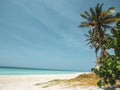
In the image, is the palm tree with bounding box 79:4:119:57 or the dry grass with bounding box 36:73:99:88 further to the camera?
the palm tree with bounding box 79:4:119:57

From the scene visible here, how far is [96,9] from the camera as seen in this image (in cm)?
2767

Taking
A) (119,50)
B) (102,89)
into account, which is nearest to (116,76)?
(119,50)

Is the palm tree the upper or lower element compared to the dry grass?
upper

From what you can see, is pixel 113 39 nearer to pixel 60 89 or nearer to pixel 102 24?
pixel 60 89

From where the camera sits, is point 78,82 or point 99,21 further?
point 99,21

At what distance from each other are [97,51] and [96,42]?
1692mm

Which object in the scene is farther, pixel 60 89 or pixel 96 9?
pixel 96 9

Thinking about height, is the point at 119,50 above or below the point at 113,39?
below

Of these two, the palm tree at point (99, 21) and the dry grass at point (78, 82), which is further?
the palm tree at point (99, 21)

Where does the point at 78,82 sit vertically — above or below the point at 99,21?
below

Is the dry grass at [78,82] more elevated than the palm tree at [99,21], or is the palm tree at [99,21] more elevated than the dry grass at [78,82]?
the palm tree at [99,21]

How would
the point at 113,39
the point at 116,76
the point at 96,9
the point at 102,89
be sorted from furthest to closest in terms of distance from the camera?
the point at 96,9
the point at 102,89
the point at 113,39
the point at 116,76

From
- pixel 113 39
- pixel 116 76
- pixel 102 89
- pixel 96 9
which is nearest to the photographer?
pixel 116 76

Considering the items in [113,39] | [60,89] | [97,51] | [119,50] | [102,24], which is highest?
[102,24]
